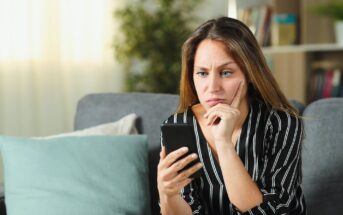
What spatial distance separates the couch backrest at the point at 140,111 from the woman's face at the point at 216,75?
566 mm

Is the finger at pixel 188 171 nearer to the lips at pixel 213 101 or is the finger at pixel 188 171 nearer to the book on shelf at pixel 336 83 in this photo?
the lips at pixel 213 101

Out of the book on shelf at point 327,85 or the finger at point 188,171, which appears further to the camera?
the book on shelf at point 327,85

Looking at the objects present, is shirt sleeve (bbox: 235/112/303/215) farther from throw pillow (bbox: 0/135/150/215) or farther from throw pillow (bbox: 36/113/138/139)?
throw pillow (bbox: 36/113/138/139)

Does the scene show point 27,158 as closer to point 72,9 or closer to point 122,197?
point 122,197

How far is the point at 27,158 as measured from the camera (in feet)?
5.88

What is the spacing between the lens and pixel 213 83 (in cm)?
139

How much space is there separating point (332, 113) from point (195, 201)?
0.54 metres

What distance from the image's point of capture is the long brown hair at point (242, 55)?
1.41 metres

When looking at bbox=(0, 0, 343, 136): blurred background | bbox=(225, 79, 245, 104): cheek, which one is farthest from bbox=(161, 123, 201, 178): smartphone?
bbox=(0, 0, 343, 136): blurred background

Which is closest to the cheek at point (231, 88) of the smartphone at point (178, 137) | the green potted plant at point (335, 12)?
the smartphone at point (178, 137)

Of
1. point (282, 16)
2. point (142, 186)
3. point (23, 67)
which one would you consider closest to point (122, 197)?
point (142, 186)

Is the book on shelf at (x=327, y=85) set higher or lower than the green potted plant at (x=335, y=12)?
lower

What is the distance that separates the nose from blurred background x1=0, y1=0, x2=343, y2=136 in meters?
1.94

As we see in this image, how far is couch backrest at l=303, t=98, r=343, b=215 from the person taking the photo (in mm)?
1703
